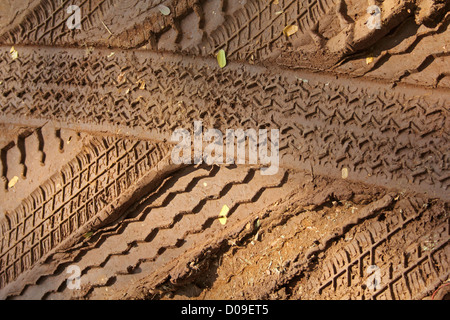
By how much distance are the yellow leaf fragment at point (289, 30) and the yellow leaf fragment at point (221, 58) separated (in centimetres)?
36

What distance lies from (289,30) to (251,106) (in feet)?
1.51

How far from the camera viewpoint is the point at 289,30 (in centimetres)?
229

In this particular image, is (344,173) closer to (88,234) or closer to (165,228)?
(165,228)

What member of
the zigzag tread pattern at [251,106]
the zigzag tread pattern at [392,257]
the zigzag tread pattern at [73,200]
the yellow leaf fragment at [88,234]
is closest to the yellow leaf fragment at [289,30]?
the zigzag tread pattern at [251,106]

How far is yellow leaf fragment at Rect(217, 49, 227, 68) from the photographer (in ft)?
7.89

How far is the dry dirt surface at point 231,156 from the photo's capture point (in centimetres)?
199

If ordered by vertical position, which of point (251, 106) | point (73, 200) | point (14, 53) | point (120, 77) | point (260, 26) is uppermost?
point (14, 53)

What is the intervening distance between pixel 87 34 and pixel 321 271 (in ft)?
6.54

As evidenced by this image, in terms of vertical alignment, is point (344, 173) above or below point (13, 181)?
below

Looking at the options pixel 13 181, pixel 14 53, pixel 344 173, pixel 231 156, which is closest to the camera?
pixel 344 173

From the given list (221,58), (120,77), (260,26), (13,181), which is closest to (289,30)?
(260,26)

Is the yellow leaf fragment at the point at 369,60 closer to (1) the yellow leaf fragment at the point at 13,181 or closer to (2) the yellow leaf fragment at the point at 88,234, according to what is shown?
(2) the yellow leaf fragment at the point at 88,234

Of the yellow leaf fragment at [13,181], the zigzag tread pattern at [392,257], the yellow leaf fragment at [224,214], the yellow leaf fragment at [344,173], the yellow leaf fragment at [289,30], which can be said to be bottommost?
the zigzag tread pattern at [392,257]

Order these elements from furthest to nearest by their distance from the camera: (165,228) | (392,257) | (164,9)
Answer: (164,9)
(165,228)
(392,257)
